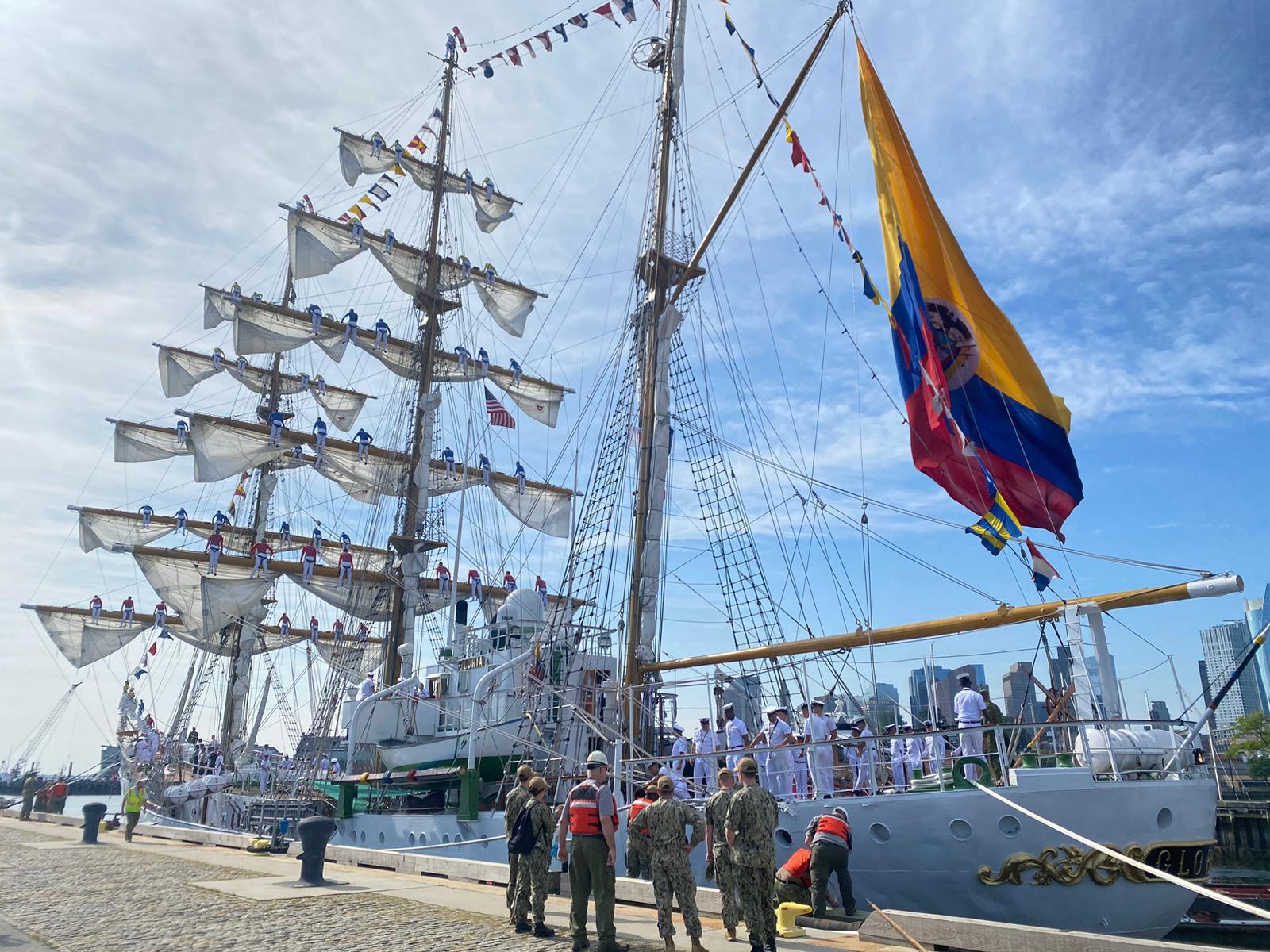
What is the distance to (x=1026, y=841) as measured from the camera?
10094 millimetres

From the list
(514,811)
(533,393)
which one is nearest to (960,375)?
(514,811)

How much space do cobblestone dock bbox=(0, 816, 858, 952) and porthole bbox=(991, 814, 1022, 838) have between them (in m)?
2.88

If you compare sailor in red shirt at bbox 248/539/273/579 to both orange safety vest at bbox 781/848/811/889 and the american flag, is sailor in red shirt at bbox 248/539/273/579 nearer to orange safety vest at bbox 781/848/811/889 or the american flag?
the american flag

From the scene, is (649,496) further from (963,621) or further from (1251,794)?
(1251,794)

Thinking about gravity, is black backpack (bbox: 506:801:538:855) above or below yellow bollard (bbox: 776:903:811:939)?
above

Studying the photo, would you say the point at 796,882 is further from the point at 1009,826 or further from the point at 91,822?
the point at 91,822

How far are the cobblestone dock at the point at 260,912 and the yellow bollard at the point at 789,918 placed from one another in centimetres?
25

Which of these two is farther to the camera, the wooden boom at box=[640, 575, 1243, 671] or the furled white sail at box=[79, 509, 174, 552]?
the furled white sail at box=[79, 509, 174, 552]

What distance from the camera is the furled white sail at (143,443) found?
4697cm

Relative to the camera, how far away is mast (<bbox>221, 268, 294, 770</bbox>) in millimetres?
44219

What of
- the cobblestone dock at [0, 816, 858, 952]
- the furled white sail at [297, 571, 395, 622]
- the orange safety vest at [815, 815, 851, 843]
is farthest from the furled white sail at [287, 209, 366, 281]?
the orange safety vest at [815, 815, 851, 843]

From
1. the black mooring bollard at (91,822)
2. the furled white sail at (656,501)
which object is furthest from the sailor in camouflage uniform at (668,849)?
the black mooring bollard at (91,822)

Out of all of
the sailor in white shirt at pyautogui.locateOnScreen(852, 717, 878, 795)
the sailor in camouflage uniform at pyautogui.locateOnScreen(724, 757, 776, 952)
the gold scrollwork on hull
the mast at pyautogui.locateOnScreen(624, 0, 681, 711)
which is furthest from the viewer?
the mast at pyautogui.locateOnScreen(624, 0, 681, 711)

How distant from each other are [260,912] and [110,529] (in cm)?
4406
